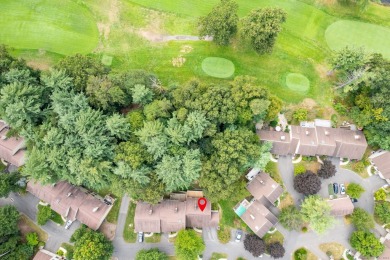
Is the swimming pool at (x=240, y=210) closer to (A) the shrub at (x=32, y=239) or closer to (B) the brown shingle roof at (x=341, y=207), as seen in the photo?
(B) the brown shingle roof at (x=341, y=207)

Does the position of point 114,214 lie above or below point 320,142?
below

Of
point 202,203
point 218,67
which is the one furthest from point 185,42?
point 202,203

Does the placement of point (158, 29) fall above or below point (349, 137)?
above

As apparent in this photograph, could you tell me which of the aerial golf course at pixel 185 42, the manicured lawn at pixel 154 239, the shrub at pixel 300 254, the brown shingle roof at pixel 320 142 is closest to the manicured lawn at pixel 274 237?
the shrub at pixel 300 254

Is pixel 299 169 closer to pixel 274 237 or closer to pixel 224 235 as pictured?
pixel 274 237

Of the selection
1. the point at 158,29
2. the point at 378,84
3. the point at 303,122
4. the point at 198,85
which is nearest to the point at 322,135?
the point at 303,122

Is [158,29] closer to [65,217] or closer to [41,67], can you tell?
[41,67]

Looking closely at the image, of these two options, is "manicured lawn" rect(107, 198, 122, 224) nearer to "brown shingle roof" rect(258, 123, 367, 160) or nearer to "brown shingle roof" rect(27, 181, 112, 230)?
"brown shingle roof" rect(27, 181, 112, 230)

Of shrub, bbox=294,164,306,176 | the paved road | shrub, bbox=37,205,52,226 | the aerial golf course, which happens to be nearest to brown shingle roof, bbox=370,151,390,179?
shrub, bbox=294,164,306,176
